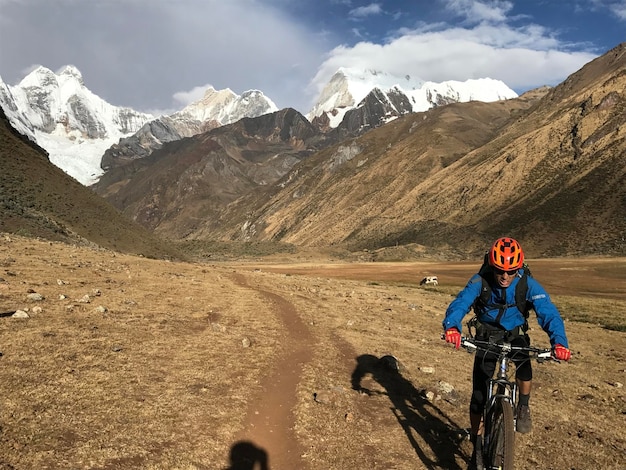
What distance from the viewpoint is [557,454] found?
7871 millimetres

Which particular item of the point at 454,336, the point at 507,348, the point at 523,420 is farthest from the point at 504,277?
the point at 523,420

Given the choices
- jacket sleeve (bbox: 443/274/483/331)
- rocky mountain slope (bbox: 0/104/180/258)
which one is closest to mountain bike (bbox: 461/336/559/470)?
jacket sleeve (bbox: 443/274/483/331)

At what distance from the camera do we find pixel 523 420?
6.77m

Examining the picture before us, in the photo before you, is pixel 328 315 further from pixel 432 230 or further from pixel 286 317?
pixel 432 230

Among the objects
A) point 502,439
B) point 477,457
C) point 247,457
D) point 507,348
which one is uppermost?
point 507,348

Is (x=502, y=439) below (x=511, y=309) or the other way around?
below

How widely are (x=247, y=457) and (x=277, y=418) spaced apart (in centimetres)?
150

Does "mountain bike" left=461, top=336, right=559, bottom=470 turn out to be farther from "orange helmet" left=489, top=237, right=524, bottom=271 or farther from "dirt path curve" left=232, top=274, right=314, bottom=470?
"dirt path curve" left=232, top=274, right=314, bottom=470

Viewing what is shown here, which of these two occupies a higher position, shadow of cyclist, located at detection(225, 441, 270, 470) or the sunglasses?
the sunglasses

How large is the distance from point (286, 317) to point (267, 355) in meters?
6.28

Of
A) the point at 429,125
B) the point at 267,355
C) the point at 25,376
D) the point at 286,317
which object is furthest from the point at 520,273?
the point at 429,125

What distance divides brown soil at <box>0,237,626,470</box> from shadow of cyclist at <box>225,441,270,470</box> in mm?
28

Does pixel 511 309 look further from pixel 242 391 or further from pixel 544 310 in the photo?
pixel 242 391

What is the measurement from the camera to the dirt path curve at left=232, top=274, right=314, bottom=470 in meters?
7.36
